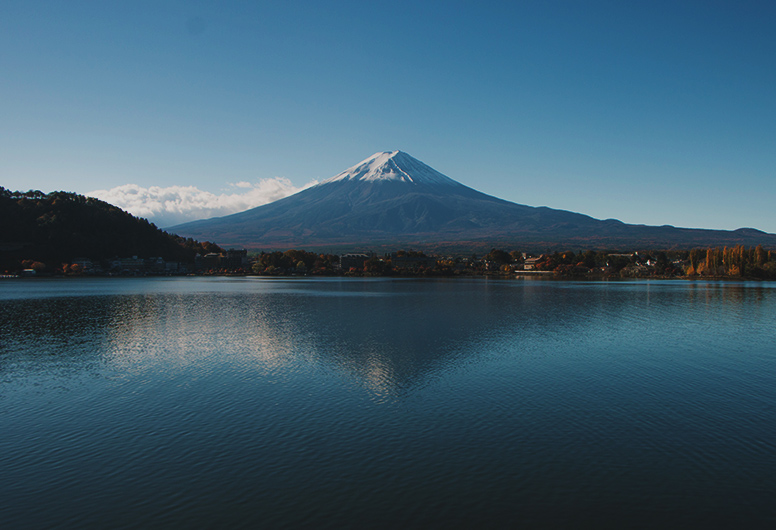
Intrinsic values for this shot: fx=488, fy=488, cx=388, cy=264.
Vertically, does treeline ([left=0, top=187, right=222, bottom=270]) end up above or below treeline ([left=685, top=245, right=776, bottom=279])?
above

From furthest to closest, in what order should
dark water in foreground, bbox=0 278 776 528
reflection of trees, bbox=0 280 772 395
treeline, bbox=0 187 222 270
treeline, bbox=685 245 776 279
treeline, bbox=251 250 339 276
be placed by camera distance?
1. treeline, bbox=251 250 339 276
2. treeline, bbox=0 187 222 270
3. treeline, bbox=685 245 776 279
4. reflection of trees, bbox=0 280 772 395
5. dark water in foreground, bbox=0 278 776 528

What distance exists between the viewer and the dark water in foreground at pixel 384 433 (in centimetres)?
766

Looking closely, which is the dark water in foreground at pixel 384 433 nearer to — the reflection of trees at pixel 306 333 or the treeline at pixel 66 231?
the reflection of trees at pixel 306 333

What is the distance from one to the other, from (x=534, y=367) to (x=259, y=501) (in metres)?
13.0

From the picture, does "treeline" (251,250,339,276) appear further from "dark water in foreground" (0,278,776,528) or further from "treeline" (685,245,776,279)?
"dark water in foreground" (0,278,776,528)

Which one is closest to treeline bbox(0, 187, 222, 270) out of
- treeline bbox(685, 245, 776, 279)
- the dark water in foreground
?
the dark water in foreground

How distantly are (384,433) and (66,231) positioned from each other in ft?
467

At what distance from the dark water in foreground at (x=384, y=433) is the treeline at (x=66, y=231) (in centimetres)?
11688

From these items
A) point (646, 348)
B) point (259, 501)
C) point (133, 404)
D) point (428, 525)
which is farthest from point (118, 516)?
point (646, 348)

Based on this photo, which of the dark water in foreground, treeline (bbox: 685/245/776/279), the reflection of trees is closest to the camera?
the dark water in foreground

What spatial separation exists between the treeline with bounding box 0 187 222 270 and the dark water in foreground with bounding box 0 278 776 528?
117 metres

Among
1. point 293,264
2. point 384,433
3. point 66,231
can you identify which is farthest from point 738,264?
point 66,231

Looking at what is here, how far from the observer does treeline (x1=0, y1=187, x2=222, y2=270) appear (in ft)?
390

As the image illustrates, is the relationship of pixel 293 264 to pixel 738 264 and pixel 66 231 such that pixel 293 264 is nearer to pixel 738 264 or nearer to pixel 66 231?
pixel 66 231
